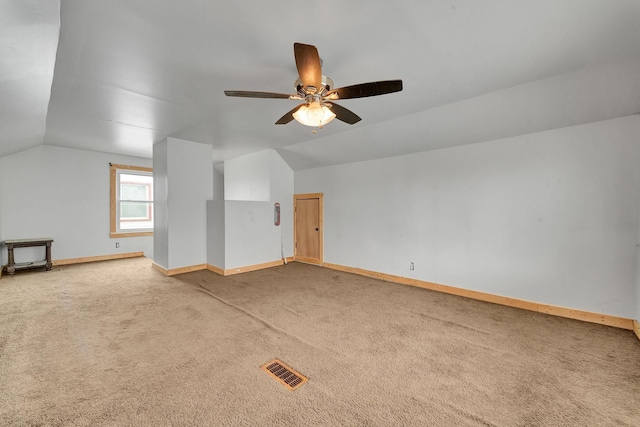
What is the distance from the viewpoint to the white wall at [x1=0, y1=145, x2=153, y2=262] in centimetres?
→ 549

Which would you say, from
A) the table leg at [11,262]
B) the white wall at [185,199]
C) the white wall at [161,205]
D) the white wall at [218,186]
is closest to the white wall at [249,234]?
the white wall at [185,199]

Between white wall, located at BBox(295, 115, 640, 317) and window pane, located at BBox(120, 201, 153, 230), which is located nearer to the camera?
white wall, located at BBox(295, 115, 640, 317)

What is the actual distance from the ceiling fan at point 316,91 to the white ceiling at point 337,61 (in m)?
0.36

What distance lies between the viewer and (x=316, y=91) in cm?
228

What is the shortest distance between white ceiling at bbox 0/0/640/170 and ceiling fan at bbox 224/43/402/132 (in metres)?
0.36

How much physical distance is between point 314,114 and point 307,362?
2392mm

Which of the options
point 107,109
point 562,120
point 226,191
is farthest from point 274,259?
point 562,120

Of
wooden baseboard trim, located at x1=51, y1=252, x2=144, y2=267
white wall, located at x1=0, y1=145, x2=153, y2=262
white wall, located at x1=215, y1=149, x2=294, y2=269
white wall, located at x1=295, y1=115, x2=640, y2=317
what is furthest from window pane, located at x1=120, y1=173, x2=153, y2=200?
white wall, located at x1=295, y1=115, x2=640, y2=317

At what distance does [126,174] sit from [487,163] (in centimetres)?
854

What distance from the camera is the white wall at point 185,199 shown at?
530 centimetres

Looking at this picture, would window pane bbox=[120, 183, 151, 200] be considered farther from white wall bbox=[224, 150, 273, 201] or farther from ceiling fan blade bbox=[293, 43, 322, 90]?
ceiling fan blade bbox=[293, 43, 322, 90]

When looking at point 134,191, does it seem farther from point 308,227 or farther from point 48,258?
point 308,227

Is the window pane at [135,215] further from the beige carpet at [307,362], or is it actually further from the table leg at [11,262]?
the beige carpet at [307,362]

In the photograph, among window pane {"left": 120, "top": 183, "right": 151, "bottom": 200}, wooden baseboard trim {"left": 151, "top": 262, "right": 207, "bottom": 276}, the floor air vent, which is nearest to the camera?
the floor air vent
